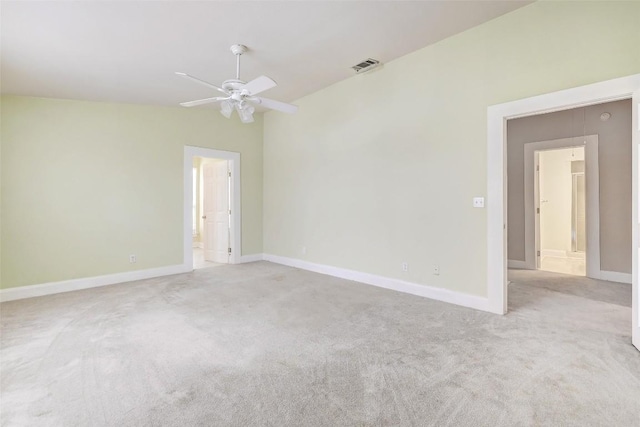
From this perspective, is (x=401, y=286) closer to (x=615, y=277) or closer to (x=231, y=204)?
(x=615, y=277)

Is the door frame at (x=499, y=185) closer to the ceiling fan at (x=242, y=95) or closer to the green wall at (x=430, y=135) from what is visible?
the green wall at (x=430, y=135)

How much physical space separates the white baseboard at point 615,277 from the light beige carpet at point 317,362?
1.09 meters

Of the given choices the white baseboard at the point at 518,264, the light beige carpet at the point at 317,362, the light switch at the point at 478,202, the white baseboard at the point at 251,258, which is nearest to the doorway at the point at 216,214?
the white baseboard at the point at 251,258

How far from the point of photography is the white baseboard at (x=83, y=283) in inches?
157

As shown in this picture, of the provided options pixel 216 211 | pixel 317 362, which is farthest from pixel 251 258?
pixel 317 362

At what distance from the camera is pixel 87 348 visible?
2.57 meters

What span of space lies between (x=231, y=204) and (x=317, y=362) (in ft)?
14.4

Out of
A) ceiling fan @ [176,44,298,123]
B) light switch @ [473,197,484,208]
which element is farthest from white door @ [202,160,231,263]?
light switch @ [473,197,484,208]

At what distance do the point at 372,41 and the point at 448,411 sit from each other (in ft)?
11.6

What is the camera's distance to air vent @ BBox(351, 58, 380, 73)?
4.05m

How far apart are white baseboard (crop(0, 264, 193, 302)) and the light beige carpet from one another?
253 millimetres

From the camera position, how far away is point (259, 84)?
2.90m

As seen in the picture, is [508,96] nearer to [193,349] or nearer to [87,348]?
[193,349]

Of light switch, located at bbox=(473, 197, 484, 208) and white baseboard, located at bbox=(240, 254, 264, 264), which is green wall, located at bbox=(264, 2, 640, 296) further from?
white baseboard, located at bbox=(240, 254, 264, 264)
